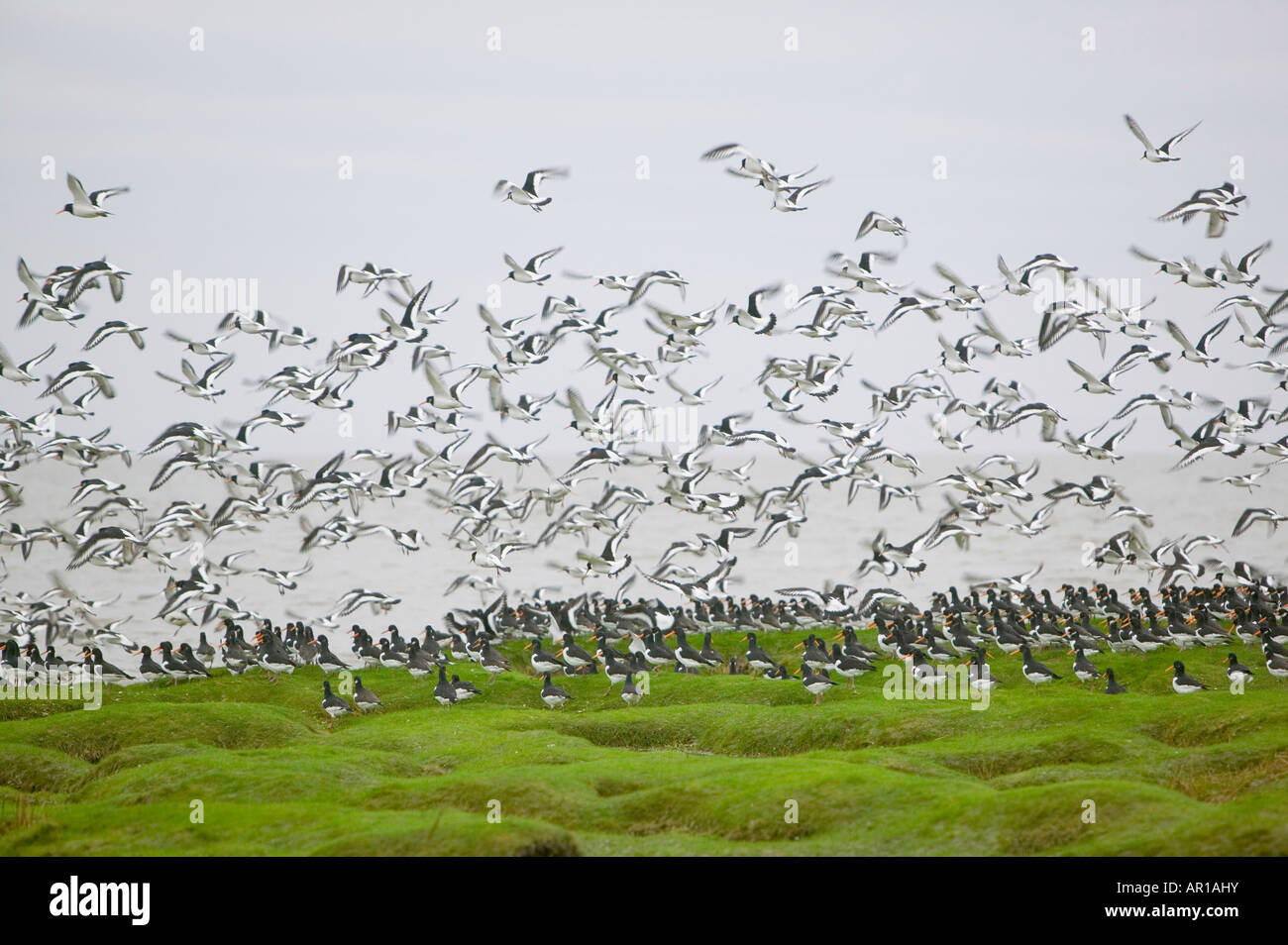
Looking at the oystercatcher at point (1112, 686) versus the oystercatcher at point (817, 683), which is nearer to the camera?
the oystercatcher at point (1112, 686)

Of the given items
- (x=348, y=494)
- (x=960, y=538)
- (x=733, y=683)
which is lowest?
(x=733, y=683)

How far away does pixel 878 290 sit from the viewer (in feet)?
101

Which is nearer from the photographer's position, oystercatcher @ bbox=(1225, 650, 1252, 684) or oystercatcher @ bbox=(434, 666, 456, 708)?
oystercatcher @ bbox=(1225, 650, 1252, 684)

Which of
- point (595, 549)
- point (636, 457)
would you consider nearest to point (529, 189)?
point (636, 457)

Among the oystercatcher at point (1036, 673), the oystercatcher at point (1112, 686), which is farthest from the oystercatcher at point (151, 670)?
the oystercatcher at point (1112, 686)

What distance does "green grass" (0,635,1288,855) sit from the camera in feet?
50.4

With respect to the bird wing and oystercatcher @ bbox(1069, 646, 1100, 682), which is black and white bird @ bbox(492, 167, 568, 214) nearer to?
the bird wing

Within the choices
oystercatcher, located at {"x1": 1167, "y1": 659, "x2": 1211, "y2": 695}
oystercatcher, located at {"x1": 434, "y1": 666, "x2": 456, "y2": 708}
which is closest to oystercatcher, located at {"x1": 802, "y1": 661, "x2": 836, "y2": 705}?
oystercatcher, located at {"x1": 1167, "y1": 659, "x2": 1211, "y2": 695}

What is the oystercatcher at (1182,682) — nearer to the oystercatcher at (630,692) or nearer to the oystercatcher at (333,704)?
the oystercatcher at (630,692)

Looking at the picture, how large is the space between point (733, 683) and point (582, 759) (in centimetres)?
747

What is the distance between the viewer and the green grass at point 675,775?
15367mm

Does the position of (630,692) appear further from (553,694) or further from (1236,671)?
(1236,671)
